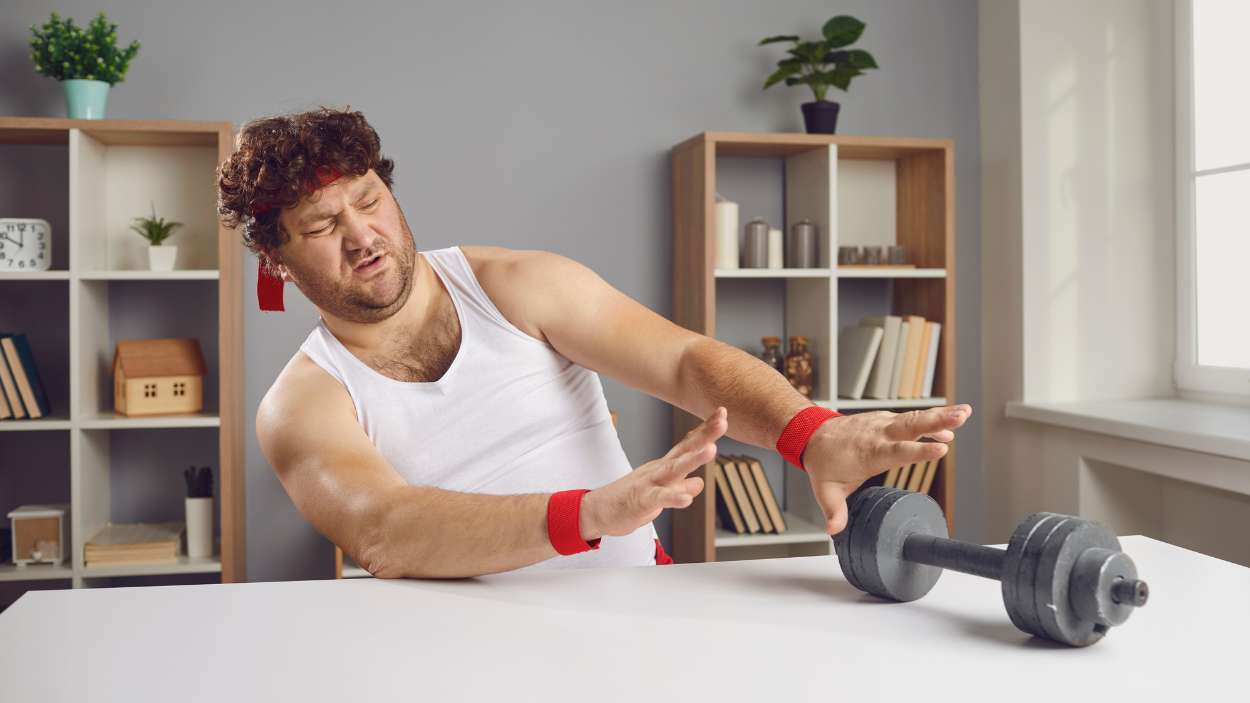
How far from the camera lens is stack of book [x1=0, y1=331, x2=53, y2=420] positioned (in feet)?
9.41

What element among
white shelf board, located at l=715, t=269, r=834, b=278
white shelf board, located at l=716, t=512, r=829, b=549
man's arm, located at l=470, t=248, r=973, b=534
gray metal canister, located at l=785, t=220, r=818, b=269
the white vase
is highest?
gray metal canister, located at l=785, t=220, r=818, b=269

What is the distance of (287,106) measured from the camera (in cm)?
319

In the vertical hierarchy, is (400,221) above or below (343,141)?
below

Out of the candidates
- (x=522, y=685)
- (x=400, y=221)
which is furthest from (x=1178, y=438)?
(x=522, y=685)

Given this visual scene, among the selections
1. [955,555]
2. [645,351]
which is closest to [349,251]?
[645,351]

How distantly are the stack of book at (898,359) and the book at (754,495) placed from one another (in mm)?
417

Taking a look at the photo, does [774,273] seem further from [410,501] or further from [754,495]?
[410,501]

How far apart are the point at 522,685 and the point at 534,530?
344 mm

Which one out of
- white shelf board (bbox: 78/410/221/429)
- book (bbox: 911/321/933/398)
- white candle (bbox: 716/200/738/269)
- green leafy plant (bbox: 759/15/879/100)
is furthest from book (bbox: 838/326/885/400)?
white shelf board (bbox: 78/410/221/429)

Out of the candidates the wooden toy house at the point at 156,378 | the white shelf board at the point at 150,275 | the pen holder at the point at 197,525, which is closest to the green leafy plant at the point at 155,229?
the white shelf board at the point at 150,275

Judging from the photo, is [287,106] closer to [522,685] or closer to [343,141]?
[343,141]

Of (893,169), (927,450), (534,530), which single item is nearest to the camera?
(927,450)

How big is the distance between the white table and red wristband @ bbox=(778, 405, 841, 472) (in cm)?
15

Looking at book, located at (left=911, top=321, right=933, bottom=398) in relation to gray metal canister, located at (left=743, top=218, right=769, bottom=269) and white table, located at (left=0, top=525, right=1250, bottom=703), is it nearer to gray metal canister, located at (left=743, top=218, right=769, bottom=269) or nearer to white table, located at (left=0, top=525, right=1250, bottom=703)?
gray metal canister, located at (left=743, top=218, right=769, bottom=269)
